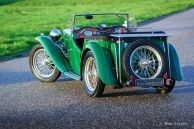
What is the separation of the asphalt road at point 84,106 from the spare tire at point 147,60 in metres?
0.39

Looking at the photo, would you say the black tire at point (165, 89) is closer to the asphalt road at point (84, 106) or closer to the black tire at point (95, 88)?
the asphalt road at point (84, 106)

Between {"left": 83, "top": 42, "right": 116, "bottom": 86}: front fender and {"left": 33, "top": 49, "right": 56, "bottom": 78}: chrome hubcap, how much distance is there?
1872 millimetres

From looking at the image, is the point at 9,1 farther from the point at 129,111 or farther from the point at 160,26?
the point at 129,111

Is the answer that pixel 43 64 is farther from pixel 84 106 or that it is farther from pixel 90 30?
pixel 84 106

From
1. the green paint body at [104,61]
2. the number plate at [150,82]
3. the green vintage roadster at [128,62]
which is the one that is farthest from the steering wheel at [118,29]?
the number plate at [150,82]

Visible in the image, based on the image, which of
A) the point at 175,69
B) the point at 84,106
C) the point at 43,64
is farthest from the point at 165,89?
the point at 43,64

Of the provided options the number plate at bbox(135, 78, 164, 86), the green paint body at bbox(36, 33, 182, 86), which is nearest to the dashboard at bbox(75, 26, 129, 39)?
the green paint body at bbox(36, 33, 182, 86)

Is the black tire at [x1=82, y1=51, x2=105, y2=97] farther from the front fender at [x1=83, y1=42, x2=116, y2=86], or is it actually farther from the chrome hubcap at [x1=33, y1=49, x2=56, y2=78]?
the chrome hubcap at [x1=33, y1=49, x2=56, y2=78]

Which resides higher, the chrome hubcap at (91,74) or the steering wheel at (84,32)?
the steering wheel at (84,32)

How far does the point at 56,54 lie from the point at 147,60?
211cm

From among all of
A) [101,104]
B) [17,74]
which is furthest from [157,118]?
[17,74]

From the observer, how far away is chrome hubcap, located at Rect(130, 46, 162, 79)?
26.2 ft

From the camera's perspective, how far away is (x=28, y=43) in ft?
54.2

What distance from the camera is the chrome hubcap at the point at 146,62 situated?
8000mm
